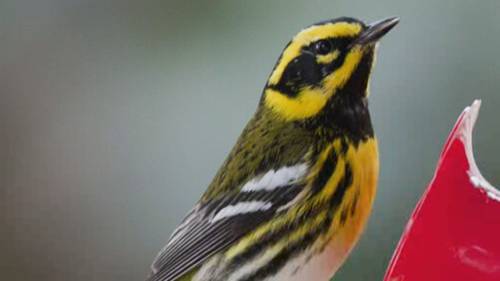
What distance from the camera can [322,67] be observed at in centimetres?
95

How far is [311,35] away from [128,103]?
98cm

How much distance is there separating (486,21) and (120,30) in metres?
0.70

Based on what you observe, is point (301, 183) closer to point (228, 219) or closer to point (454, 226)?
point (228, 219)

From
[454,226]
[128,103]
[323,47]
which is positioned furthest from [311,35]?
[128,103]

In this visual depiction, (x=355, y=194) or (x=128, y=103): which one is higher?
(x=128, y=103)

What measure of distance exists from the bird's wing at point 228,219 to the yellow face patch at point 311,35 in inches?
4.1

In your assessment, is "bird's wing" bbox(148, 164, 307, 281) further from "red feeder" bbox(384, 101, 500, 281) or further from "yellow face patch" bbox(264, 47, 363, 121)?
"red feeder" bbox(384, 101, 500, 281)

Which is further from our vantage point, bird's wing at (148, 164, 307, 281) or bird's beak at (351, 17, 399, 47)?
bird's wing at (148, 164, 307, 281)

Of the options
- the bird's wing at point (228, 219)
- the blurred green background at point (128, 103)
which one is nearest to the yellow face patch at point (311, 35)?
the bird's wing at point (228, 219)

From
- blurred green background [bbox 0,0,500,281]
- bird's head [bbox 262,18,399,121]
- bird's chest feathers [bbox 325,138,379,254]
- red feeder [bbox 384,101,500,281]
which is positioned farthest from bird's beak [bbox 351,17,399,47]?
blurred green background [bbox 0,0,500,281]

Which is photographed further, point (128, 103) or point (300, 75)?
point (128, 103)

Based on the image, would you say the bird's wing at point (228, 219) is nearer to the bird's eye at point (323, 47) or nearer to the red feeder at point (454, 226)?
the bird's eye at point (323, 47)

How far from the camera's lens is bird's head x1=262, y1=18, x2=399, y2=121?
90cm

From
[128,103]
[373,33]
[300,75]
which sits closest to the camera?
[373,33]
